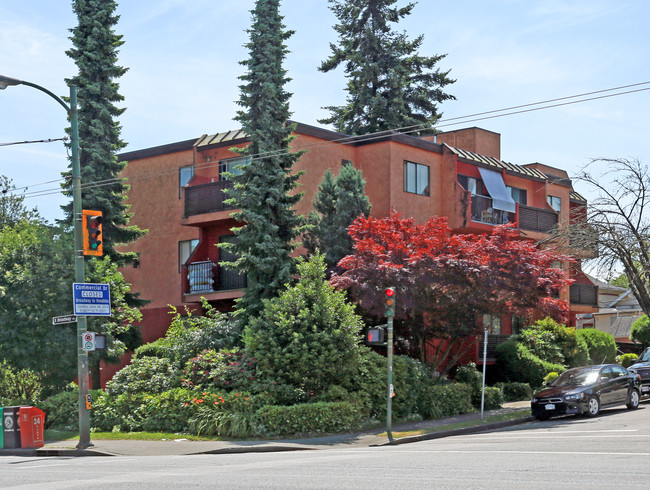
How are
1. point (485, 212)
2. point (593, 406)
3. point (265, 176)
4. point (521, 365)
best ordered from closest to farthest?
1. point (593, 406)
2. point (265, 176)
3. point (521, 365)
4. point (485, 212)

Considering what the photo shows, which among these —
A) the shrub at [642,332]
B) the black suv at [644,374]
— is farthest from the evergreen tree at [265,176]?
the shrub at [642,332]

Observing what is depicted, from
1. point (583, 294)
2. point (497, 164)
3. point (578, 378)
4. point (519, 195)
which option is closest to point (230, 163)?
point (497, 164)

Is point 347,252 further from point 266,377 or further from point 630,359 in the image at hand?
point 630,359

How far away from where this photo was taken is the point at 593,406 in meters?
25.0

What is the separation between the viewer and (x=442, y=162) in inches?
1394

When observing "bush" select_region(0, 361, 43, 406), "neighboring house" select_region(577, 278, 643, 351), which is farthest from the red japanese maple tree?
"neighboring house" select_region(577, 278, 643, 351)

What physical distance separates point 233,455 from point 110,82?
55.4ft

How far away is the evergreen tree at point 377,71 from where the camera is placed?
52.6m

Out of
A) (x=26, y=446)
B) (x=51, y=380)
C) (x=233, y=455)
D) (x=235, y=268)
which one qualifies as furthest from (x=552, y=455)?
(x=51, y=380)

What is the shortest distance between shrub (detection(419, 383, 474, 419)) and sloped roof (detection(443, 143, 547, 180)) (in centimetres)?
1158

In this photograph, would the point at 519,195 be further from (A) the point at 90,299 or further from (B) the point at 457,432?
(A) the point at 90,299

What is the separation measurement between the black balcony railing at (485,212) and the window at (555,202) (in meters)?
6.75

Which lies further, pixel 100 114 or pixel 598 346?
pixel 598 346

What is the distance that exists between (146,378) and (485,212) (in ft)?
52.2
